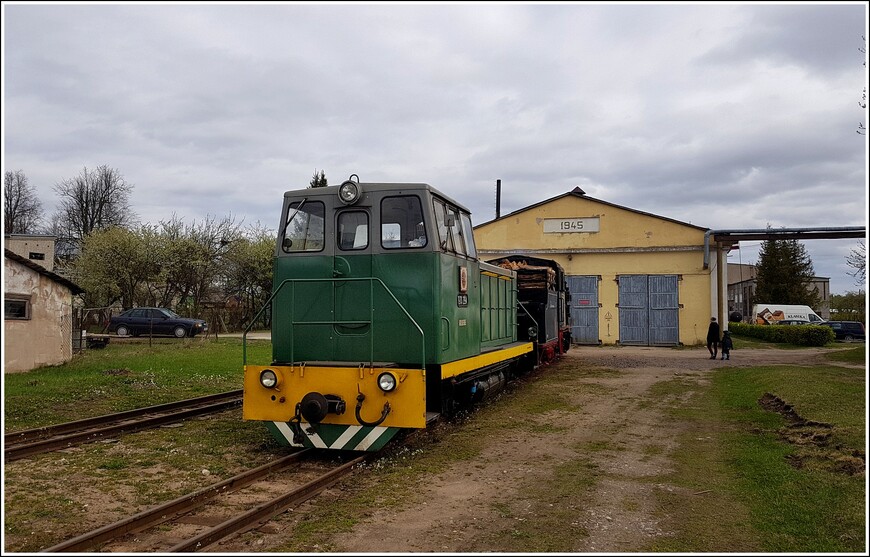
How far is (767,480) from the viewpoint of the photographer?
262 inches

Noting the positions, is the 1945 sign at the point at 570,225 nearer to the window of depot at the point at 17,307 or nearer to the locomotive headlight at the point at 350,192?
the window of depot at the point at 17,307

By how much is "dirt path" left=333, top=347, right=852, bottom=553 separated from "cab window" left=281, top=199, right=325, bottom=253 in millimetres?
3334

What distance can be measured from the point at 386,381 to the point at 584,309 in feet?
72.8

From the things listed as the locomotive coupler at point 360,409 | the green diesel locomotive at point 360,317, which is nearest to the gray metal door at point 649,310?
the green diesel locomotive at point 360,317

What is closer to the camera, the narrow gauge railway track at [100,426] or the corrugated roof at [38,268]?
the narrow gauge railway track at [100,426]

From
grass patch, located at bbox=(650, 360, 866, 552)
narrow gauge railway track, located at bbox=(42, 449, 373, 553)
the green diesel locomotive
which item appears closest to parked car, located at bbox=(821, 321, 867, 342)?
grass patch, located at bbox=(650, 360, 866, 552)

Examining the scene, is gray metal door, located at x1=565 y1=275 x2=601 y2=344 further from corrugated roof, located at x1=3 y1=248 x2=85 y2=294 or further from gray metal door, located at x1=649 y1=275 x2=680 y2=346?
corrugated roof, located at x1=3 y1=248 x2=85 y2=294

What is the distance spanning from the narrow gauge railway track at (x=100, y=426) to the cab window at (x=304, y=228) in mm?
3599

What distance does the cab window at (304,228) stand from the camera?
27.2 ft

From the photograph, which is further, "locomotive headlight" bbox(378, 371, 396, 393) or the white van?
the white van

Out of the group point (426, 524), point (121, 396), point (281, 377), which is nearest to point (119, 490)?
point (281, 377)

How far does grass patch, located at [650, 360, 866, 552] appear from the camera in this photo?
5062 millimetres

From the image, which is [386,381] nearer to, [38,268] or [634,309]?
[38,268]

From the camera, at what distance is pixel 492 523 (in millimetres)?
5395
